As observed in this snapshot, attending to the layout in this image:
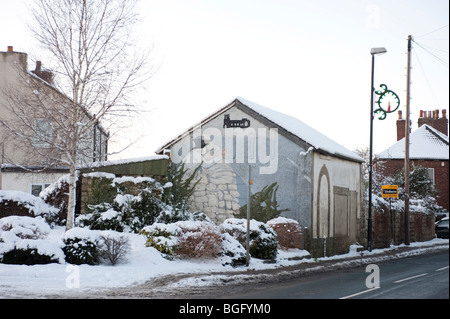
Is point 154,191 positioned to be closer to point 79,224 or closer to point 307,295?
point 79,224

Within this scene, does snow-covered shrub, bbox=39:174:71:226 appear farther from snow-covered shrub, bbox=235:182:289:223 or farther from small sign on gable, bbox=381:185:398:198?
small sign on gable, bbox=381:185:398:198

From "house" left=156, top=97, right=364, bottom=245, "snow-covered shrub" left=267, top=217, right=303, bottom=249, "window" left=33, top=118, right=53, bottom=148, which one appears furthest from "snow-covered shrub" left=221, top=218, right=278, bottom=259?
"window" left=33, top=118, right=53, bottom=148

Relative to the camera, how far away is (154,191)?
68.3 feet

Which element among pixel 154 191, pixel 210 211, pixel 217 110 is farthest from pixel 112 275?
pixel 217 110

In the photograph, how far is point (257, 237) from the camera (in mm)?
17500

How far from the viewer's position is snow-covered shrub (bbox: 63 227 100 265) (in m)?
13.8

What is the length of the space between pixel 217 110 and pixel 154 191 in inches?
202

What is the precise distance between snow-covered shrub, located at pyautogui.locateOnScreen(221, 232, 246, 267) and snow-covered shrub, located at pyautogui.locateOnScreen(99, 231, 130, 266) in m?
3.12

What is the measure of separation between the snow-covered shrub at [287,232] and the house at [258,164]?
164 centimetres

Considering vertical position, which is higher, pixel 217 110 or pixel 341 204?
pixel 217 110

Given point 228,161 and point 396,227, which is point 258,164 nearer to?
point 228,161

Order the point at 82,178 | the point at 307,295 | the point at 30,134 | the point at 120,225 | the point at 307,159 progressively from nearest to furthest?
the point at 307,295 < the point at 30,134 < the point at 120,225 < the point at 82,178 < the point at 307,159

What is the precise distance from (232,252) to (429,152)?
1309 inches

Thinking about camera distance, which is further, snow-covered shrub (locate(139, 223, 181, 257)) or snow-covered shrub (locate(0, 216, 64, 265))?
snow-covered shrub (locate(139, 223, 181, 257))
